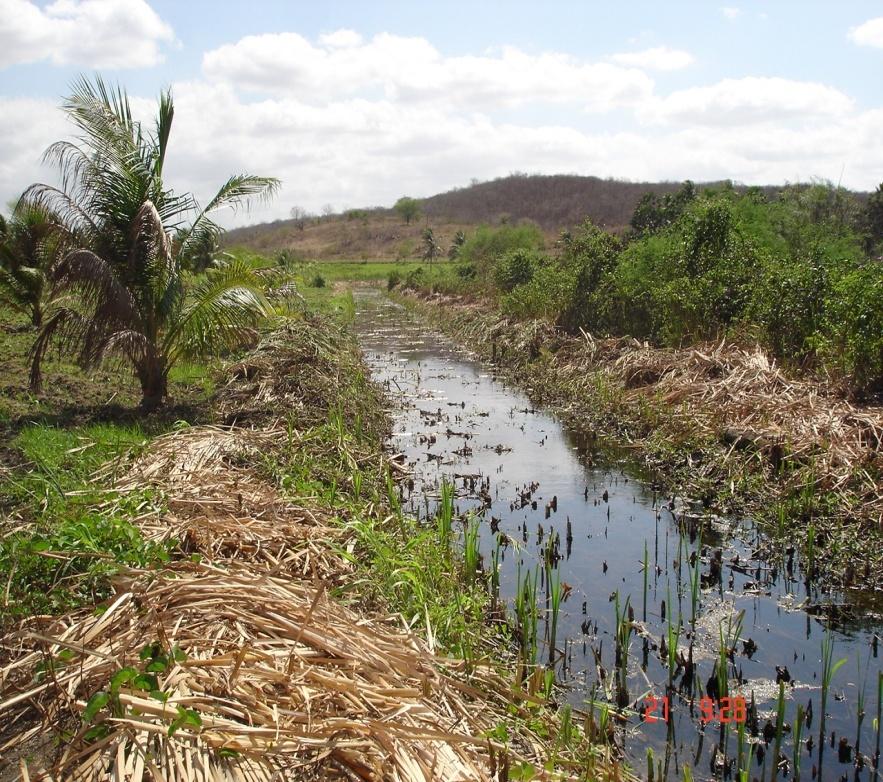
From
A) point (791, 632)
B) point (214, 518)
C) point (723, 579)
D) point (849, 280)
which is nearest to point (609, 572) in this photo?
point (723, 579)

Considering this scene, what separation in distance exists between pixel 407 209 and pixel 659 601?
95157 mm

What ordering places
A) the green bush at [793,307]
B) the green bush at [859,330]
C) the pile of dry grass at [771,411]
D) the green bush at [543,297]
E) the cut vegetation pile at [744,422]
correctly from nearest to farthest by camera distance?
the cut vegetation pile at [744,422] < the pile of dry grass at [771,411] < the green bush at [859,330] < the green bush at [793,307] < the green bush at [543,297]

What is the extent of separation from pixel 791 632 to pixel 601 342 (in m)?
9.71

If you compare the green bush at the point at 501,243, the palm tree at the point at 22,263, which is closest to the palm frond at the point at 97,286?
the palm tree at the point at 22,263

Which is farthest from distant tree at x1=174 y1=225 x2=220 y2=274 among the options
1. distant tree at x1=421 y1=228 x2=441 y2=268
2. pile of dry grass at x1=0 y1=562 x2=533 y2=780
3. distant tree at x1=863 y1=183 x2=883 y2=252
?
distant tree at x1=421 y1=228 x2=441 y2=268

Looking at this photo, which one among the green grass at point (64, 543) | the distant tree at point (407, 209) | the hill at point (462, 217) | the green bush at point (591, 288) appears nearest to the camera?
the green grass at point (64, 543)

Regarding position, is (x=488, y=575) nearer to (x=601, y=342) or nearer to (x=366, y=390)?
(x=366, y=390)

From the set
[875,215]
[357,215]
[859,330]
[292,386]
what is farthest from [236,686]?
[357,215]

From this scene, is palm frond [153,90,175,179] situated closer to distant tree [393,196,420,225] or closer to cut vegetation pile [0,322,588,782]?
cut vegetation pile [0,322,588,782]

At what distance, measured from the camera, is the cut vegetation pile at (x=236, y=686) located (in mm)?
2893

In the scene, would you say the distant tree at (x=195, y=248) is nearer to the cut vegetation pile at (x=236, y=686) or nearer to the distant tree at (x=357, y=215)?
the cut vegetation pile at (x=236, y=686)

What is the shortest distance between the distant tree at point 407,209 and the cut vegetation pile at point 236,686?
93801mm
